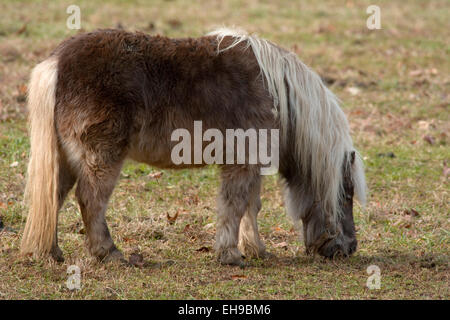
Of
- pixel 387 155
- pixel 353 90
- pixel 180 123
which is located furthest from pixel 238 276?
pixel 353 90

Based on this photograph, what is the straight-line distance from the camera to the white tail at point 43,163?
4.91 metres

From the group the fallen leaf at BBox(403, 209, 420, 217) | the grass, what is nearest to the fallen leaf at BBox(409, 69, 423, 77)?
the grass

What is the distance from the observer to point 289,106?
5.40 meters

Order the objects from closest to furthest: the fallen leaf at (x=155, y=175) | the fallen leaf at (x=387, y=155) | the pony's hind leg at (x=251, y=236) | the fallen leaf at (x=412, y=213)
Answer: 1. the pony's hind leg at (x=251, y=236)
2. the fallen leaf at (x=412, y=213)
3. the fallen leaf at (x=155, y=175)
4. the fallen leaf at (x=387, y=155)

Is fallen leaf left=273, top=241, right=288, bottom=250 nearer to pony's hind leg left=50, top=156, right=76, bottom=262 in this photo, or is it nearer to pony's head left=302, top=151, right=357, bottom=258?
pony's head left=302, top=151, right=357, bottom=258

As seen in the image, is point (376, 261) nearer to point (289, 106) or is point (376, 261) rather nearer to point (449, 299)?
point (449, 299)

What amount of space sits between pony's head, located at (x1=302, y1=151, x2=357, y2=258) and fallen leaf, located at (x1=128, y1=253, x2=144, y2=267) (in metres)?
1.40

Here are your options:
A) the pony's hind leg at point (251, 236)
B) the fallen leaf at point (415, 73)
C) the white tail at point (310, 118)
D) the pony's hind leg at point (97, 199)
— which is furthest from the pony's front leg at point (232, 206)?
the fallen leaf at point (415, 73)

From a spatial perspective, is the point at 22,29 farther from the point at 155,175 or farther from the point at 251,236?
the point at 251,236

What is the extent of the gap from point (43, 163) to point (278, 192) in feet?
9.67

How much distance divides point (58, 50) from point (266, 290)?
2.36 metres

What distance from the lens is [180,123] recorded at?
509 centimetres

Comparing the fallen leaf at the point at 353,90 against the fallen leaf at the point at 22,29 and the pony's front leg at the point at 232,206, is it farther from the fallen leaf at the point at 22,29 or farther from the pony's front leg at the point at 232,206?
the fallen leaf at the point at 22,29

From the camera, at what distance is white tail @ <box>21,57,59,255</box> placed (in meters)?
4.91
